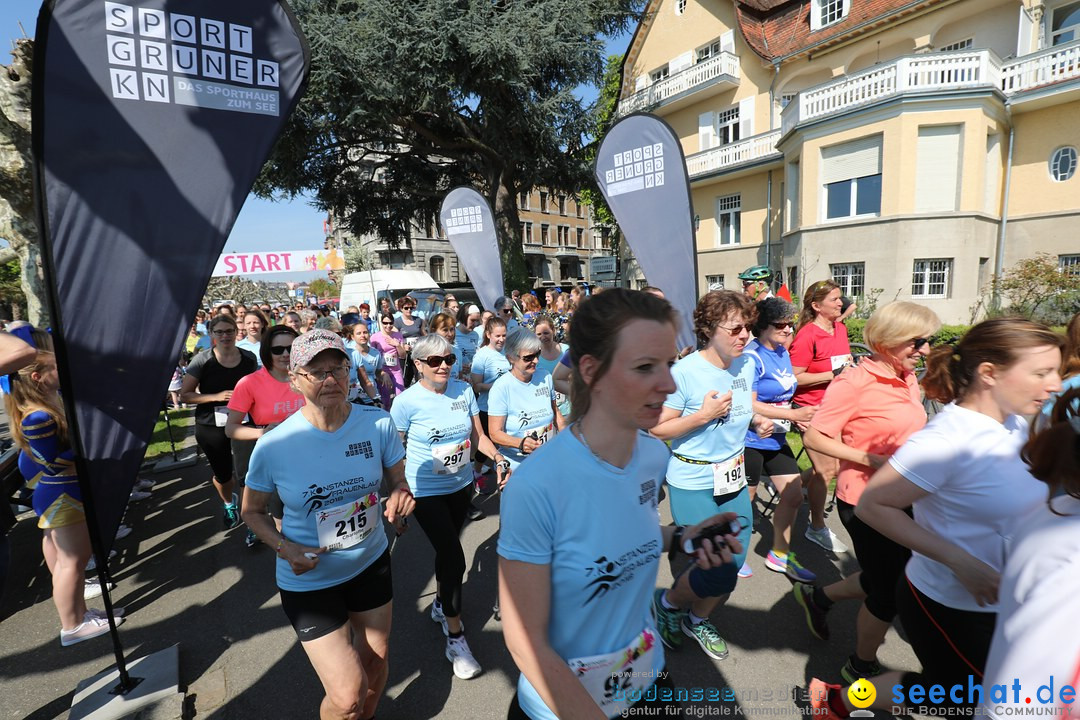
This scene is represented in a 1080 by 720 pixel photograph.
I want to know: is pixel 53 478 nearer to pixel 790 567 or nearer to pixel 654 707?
pixel 654 707

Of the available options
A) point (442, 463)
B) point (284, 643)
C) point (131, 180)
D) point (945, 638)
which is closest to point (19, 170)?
point (131, 180)

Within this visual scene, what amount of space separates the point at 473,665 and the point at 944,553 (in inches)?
92.4

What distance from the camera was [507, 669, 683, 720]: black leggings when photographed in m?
1.54

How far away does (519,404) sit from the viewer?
3812mm

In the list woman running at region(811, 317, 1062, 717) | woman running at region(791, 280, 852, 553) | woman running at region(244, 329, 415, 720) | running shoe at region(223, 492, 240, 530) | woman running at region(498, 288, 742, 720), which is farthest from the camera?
running shoe at region(223, 492, 240, 530)

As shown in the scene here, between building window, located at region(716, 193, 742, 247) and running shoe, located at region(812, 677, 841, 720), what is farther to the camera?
building window, located at region(716, 193, 742, 247)

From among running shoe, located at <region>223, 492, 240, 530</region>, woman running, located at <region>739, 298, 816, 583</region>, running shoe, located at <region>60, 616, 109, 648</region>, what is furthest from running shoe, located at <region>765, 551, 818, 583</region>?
running shoe, located at <region>223, 492, 240, 530</region>

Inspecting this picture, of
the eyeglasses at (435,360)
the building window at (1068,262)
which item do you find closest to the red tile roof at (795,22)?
the building window at (1068,262)

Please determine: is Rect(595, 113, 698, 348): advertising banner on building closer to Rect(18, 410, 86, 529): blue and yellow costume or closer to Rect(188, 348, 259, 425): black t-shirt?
Rect(188, 348, 259, 425): black t-shirt

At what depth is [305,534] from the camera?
2250 millimetres

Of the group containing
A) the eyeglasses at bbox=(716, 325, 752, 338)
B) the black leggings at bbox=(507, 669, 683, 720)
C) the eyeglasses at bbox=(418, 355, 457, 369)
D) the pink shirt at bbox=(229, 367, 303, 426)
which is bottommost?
the black leggings at bbox=(507, 669, 683, 720)

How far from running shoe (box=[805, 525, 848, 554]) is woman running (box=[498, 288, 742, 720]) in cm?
302

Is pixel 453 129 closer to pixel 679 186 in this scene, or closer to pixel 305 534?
pixel 679 186

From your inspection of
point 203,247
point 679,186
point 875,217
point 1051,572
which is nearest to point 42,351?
point 203,247
